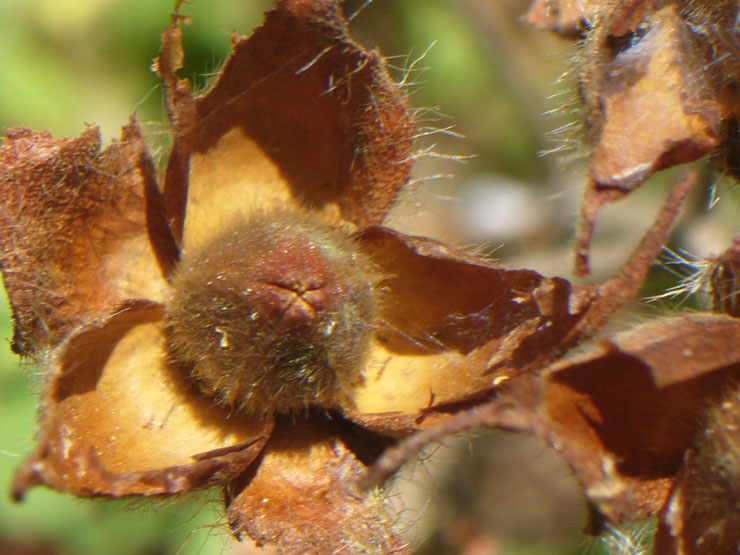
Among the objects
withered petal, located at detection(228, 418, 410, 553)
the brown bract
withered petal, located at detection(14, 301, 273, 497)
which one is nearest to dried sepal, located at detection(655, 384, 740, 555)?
the brown bract

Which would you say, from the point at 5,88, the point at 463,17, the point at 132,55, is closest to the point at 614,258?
the point at 463,17

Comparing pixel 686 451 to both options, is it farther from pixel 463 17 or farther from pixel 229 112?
pixel 463 17

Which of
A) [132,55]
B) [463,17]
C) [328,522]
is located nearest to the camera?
[328,522]

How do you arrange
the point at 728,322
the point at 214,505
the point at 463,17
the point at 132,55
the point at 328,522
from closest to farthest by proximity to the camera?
the point at 728,322
the point at 328,522
the point at 214,505
the point at 132,55
the point at 463,17

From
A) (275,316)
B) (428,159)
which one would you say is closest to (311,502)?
(275,316)

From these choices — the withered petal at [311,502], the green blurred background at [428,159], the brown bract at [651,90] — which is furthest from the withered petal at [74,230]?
the green blurred background at [428,159]

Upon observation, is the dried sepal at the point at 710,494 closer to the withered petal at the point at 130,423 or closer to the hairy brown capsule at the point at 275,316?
the hairy brown capsule at the point at 275,316
